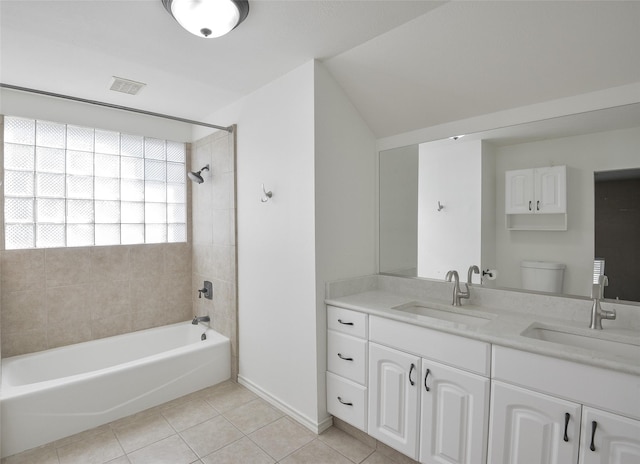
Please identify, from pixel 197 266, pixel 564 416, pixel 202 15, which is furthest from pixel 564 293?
pixel 197 266

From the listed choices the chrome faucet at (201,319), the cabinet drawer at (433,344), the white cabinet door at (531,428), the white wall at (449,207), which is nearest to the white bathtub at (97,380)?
the chrome faucet at (201,319)

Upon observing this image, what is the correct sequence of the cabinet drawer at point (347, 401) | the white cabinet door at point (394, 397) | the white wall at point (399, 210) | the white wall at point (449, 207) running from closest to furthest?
the white cabinet door at point (394, 397) < the cabinet drawer at point (347, 401) < the white wall at point (449, 207) < the white wall at point (399, 210)

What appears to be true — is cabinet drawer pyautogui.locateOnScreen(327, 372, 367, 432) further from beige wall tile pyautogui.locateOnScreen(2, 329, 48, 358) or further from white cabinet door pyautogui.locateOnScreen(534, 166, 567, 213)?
beige wall tile pyautogui.locateOnScreen(2, 329, 48, 358)

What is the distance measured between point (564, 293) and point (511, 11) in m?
1.40

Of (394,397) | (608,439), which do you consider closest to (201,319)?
(394,397)

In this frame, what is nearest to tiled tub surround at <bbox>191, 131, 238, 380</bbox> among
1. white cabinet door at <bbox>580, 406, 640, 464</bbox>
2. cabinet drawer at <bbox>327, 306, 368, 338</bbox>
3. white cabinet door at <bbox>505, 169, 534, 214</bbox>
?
cabinet drawer at <bbox>327, 306, 368, 338</bbox>

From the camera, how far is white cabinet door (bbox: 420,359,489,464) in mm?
1465

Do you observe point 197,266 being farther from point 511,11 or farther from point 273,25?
point 511,11

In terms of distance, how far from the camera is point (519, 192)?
1.86 metres

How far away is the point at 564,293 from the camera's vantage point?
1.71 m

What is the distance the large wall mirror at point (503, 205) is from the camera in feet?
5.16

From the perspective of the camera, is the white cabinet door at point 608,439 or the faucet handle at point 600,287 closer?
the white cabinet door at point 608,439

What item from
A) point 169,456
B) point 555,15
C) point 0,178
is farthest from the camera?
point 0,178

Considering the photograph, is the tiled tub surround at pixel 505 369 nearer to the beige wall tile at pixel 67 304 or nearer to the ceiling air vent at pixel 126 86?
the ceiling air vent at pixel 126 86
